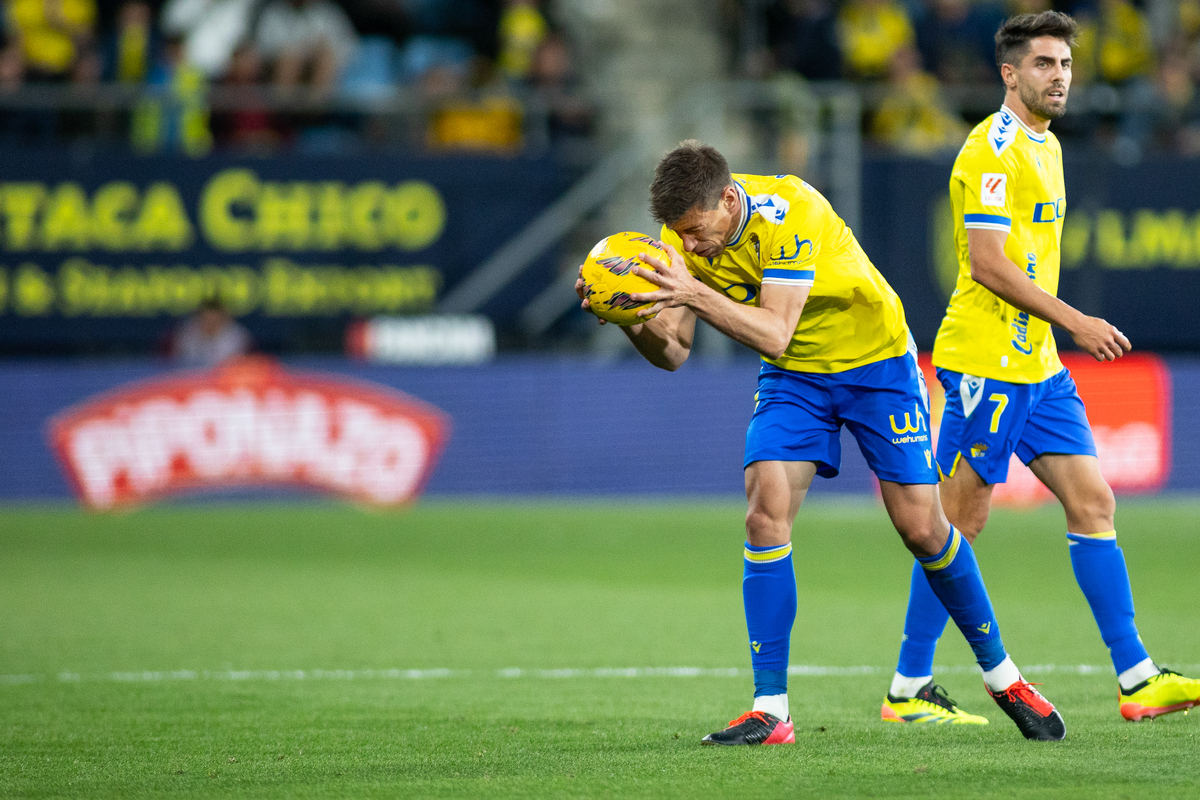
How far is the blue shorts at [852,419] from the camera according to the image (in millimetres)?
5250

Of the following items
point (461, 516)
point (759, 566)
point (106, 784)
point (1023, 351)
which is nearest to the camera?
point (106, 784)

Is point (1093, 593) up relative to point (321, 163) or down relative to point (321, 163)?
down

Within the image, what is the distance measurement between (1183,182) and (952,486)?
1065 cm

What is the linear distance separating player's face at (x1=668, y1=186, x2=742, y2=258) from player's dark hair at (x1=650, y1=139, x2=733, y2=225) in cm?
3

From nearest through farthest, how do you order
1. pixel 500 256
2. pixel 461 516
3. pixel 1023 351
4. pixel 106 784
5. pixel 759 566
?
pixel 106 784, pixel 759 566, pixel 1023 351, pixel 461 516, pixel 500 256

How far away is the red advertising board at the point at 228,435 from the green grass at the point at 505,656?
22.1 inches

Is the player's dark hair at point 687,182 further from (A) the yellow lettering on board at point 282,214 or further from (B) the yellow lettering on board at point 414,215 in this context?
(A) the yellow lettering on board at point 282,214

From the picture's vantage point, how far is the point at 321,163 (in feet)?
46.5

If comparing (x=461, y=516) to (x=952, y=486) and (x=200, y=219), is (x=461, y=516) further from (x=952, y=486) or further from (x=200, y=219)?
(x=952, y=486)

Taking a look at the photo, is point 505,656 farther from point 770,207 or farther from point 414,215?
point 414,215

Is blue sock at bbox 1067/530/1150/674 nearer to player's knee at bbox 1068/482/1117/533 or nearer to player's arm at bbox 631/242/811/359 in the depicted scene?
player's knee at bbox 1068/482/1117/533

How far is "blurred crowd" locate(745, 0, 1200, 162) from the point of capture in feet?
49.6

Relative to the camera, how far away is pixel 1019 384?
560 cm

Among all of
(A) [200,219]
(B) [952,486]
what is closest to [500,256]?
(A) [200,219]
